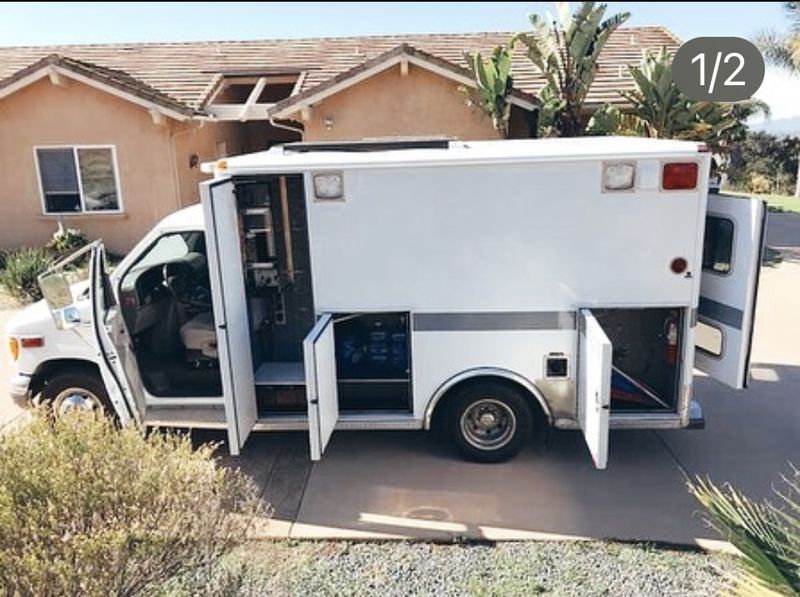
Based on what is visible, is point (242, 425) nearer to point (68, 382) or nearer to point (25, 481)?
point (68, 382)

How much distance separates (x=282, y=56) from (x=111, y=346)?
15.3 m

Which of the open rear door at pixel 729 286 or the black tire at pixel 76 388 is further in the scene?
the black tire at pixel 76 388

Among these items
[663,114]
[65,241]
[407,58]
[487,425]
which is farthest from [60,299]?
[663,114]

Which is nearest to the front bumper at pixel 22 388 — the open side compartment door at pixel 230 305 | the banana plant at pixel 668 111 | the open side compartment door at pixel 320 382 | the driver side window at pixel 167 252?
the driver side window at pixel 167 252

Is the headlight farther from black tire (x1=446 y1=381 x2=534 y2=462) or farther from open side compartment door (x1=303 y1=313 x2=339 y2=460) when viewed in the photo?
black tire (x1=446 y1=381 x2=534 y2=462)

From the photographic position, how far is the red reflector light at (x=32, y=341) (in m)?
5.69

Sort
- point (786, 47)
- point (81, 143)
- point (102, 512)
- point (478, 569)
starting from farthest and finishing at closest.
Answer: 1. point (786, 47)
2. point (81, 143)
3. point (478, 569)
4. point (102, 512)

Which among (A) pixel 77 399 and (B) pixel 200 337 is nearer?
(A) pixel 77 399

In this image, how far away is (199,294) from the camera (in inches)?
249

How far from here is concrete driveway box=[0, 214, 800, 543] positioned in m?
4.79

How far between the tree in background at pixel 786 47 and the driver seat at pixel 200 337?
24727 millimetres

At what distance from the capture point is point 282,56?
18.7 meters

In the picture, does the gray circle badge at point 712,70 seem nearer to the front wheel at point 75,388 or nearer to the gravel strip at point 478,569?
the gravel strip at point 478,569

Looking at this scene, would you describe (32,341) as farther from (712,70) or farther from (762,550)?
(712,70)
